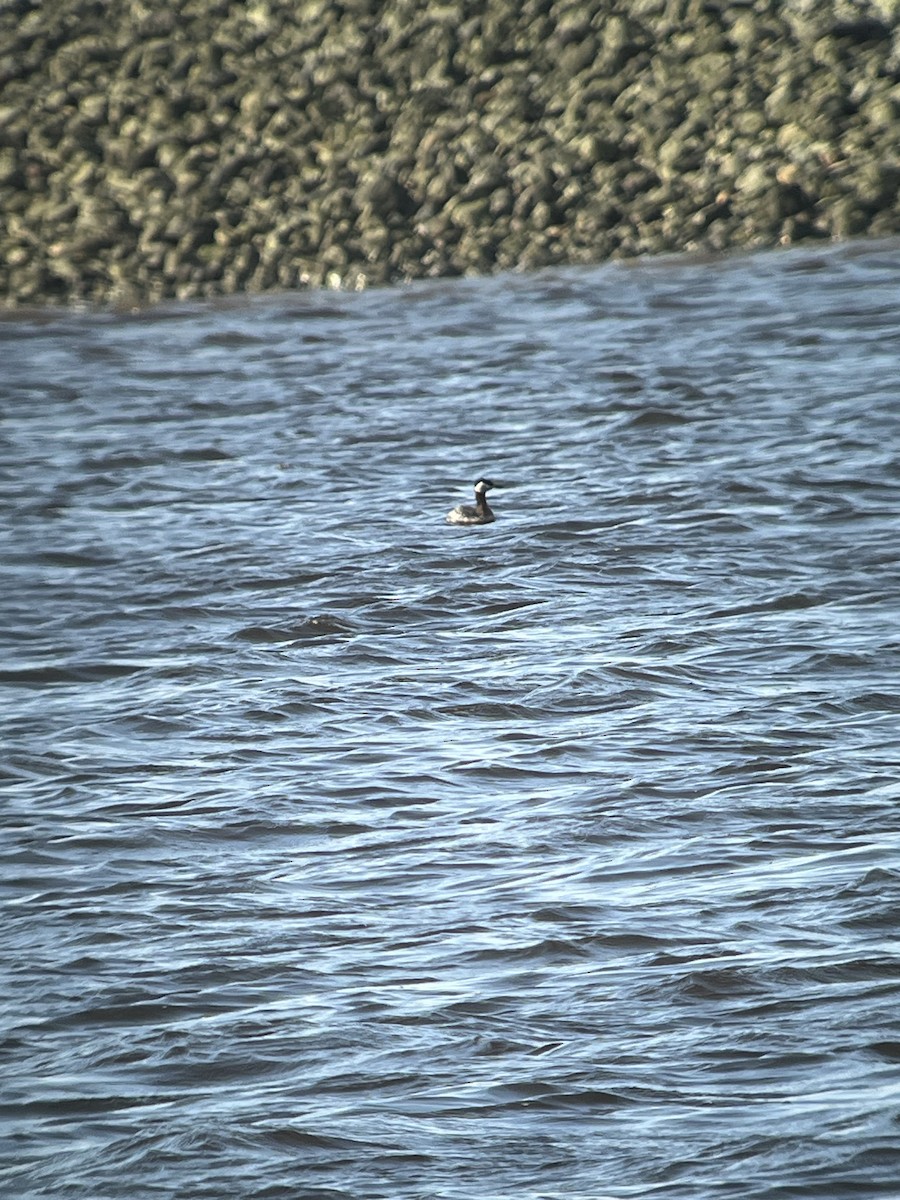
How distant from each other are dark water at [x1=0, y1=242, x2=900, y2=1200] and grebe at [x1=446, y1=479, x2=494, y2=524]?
139 mm

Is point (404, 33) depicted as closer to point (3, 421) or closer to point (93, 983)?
point (3, 421)

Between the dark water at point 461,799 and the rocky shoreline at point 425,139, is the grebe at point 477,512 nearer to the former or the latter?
the dark water at point 461,799

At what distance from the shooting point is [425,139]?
751 inches

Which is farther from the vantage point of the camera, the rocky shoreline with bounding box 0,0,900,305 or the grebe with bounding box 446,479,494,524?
the rocky shoreline with bounding box 0,0,900,305

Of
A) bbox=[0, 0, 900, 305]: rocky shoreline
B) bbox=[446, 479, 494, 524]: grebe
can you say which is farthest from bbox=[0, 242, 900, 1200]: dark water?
bbox=[0, 0, 900, 305]: rocky shoreline

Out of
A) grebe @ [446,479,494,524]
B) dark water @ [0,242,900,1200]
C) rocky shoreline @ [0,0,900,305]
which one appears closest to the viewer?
dark water @ [0,242,900,1200]

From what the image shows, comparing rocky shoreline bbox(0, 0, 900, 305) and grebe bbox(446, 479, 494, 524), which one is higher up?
rocky shoreline bbox(0, 0, 900, 305)

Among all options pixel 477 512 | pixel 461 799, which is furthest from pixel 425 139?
pixel 461 799

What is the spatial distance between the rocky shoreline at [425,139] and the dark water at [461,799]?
14.4 feet

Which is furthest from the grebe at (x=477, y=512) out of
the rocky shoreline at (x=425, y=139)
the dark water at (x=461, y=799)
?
the rocky shoreline at (x=425, y=139)

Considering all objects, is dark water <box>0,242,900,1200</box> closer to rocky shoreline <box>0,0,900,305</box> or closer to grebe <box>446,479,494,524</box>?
grebe <box>446,479,494,524</box>

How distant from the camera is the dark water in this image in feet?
15.7

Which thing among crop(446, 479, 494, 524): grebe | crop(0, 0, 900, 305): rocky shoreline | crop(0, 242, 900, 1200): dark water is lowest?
crop(0, 242, 900, 1200): dark water

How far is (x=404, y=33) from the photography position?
19.9m
